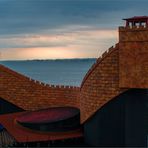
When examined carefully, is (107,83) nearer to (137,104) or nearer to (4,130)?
(137,104)

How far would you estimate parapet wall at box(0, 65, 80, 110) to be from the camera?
40.6 m

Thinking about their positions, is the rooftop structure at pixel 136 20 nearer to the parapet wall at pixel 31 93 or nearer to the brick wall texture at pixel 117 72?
the brick wall texture at pixel 117 72

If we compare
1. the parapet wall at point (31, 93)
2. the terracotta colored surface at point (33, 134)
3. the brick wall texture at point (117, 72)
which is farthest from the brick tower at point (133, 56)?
the parapet wall at point (31, 93)

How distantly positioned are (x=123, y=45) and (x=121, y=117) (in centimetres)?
528

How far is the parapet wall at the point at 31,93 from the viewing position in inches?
1599

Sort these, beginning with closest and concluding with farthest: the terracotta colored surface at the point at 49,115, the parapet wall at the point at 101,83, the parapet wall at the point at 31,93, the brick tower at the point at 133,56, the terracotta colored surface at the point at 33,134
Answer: the brick tower at the point at 133,56, the parapet wall at the point at 101,83, the terracotta colored surface at the point at 33,134, the terracotta colored surface at the point at 49,115, the parapet wall at the point at 31,93

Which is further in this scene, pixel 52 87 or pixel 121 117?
pixel 52 87

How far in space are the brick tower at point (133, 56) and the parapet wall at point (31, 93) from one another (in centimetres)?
1281

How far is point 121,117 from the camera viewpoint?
28.8 metres

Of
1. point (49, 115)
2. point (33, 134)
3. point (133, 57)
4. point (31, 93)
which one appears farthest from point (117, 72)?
point (31, 93)

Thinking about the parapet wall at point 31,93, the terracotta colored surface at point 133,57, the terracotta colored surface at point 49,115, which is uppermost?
the terracotta colored surface at point 133,57

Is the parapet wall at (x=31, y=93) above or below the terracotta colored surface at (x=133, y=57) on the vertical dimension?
below

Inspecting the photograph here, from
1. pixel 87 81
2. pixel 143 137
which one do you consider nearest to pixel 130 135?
pixel 143 137

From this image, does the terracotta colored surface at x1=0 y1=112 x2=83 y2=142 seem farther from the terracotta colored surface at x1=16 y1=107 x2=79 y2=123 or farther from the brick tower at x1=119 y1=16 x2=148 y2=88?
the brick tower at x1=119 y1=16 x2=148 y2=88
